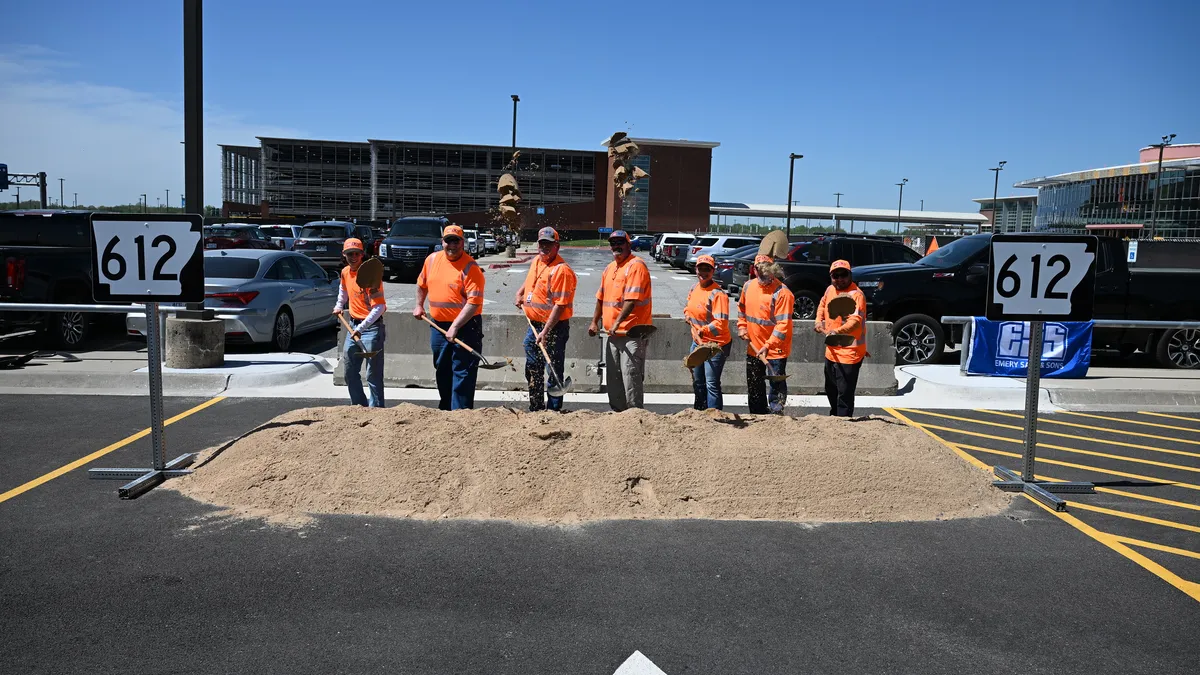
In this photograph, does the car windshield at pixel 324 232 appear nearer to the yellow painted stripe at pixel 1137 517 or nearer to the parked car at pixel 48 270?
the parked car at pixel 48 270

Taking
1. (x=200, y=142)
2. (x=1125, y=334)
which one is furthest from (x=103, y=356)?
(x=1125, y=334)

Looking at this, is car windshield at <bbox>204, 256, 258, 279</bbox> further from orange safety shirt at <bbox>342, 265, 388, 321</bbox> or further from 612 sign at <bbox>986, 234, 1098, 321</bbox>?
612 sign at <bbox>986, 234, 1098, 321</bbox>

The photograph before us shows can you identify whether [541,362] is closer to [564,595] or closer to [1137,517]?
[564,595]

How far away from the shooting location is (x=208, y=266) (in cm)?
1275

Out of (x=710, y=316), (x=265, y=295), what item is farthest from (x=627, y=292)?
(x=265, y=295)

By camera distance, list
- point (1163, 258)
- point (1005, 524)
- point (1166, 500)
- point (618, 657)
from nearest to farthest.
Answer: point (618, 657) → point (1005, 524) → point (1166, 500) → point (1163, 258)

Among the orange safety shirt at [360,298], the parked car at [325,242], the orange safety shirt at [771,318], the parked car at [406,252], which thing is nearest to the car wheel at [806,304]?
the orange safety shirt at [771,318]

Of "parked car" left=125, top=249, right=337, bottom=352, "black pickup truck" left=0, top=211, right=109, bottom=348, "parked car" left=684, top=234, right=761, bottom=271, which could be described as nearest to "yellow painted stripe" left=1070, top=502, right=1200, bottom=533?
"parked car" left=125, top=249, right=337, bottom=352

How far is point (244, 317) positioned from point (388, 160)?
75.8 m

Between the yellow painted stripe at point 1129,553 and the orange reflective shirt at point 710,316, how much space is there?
298 cm

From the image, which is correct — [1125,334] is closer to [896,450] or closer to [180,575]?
[896,450]

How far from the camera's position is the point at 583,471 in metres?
6.55

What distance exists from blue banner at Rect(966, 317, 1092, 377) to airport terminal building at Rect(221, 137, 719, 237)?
70.4m

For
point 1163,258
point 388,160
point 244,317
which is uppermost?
point 388,160
